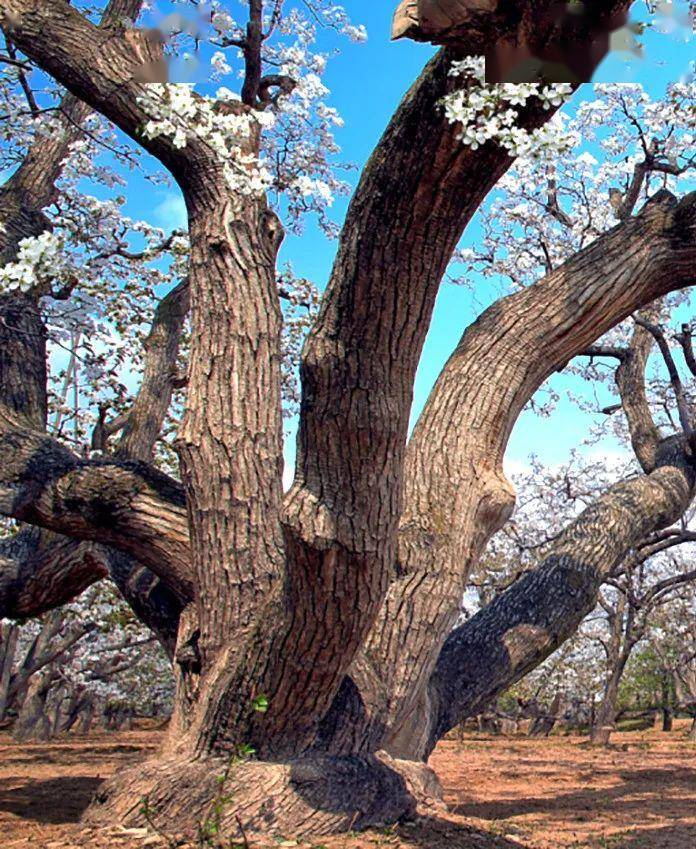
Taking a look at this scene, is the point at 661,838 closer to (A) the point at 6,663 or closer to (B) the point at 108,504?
(B) the point at 108,504

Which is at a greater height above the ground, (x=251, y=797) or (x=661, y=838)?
(x=251, y=797)

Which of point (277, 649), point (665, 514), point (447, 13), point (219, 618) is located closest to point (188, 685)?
point (219, 618)

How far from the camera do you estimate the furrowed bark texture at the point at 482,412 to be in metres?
4.42

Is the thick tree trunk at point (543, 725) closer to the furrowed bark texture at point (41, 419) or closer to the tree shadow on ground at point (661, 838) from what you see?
the tree shadow on ground at point (661, 838)

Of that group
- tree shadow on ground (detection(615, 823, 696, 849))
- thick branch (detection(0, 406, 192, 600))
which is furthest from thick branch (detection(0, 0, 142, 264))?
tree shadow on ground (detection(615, 823, 696, 849))

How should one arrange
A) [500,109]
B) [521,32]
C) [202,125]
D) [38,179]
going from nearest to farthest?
[521,32], [500,109], [202,125], [38,179]

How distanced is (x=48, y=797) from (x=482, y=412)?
4.76 m

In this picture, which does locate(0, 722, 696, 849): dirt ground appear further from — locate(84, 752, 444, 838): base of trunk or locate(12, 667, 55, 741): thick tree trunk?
locate(12, 667, 55, 741): thick tree trunk

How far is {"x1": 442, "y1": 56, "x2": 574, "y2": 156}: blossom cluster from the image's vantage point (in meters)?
2.35

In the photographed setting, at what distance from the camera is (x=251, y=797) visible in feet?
12.0

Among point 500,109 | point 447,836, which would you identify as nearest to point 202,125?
point 500,109

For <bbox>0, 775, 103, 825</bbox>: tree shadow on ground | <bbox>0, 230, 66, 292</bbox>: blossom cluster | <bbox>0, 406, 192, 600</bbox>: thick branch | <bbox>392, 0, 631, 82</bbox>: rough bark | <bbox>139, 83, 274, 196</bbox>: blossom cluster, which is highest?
<bbox>139, 83, 274, 196</bbox>: blossom cluster

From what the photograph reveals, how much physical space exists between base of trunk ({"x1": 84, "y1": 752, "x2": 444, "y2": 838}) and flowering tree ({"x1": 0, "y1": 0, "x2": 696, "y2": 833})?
0.01 m

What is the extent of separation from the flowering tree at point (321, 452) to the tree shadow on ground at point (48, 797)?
1.48 meters
